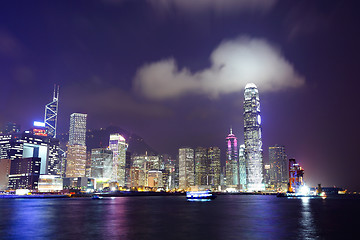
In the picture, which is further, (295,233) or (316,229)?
(316,229)

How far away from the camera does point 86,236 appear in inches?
2048

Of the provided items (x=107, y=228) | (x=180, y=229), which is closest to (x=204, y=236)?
(x=180, y=229)

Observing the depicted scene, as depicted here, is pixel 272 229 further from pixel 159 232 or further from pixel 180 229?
pixel 159 232

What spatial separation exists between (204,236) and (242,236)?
19.7 ft

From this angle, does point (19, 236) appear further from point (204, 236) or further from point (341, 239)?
point (341, 239)

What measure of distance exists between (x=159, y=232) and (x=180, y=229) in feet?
19.0

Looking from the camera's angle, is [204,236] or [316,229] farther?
[316,229]

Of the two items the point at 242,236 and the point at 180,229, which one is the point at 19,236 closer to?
the point at 180,229

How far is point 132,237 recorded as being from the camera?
5038 centimetres

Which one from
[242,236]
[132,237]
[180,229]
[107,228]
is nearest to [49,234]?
[107,228]

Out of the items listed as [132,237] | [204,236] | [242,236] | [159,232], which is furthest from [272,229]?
[132,237]

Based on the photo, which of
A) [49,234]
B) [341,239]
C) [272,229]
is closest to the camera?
[341,239]

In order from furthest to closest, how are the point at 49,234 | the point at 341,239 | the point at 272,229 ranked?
the point at 272,229 < the point at 49,234 < the point at 341,239

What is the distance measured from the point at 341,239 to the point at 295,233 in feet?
24.6
